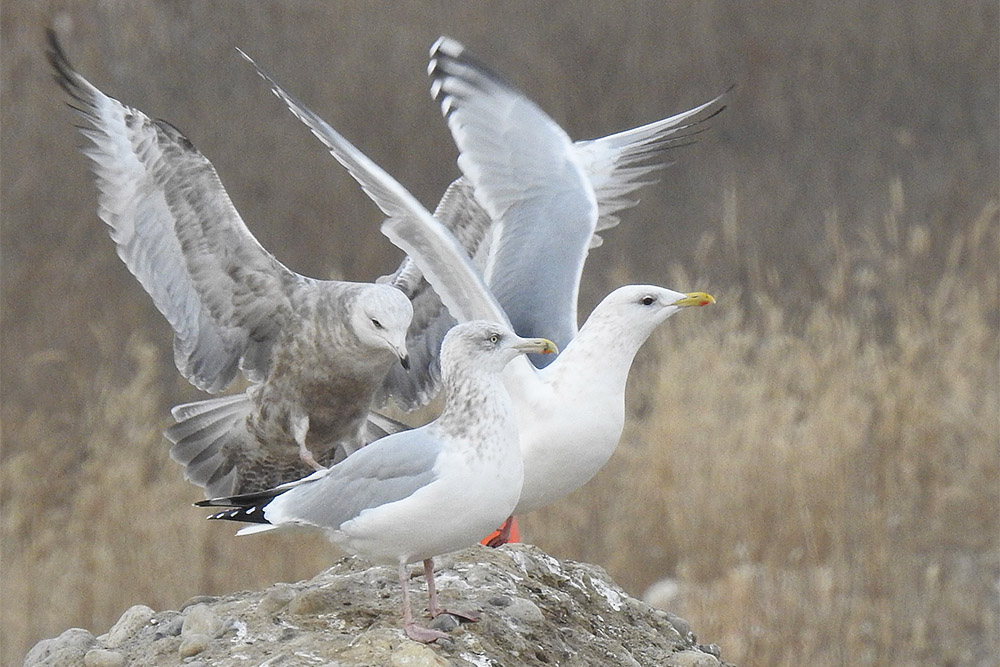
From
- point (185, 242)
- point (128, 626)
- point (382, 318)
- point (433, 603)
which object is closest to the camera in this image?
point (433, 603)

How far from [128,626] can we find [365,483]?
0.92 metres

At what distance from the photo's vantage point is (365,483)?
2.97m

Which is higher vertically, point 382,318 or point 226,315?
point 226,315

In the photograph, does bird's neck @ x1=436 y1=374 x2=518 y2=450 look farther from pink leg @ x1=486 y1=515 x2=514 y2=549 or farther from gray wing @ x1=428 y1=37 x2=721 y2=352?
gray wing @ x1=428 y1=37 x2=721 y2=352

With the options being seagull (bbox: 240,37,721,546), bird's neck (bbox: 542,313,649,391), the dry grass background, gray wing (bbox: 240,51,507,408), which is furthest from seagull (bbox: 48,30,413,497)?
the dry grass background

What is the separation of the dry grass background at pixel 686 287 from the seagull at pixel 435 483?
2956mm

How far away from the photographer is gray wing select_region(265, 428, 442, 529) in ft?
9.50

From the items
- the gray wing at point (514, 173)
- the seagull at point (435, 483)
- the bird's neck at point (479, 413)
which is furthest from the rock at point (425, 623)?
the gray wing at point (514, 173)

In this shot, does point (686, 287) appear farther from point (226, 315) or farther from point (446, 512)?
point (446, 512)

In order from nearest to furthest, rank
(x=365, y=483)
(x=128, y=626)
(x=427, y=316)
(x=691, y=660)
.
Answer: (x=365, y=483), (x=691, y=660), (x=128, y=626), (x=427, y=316)

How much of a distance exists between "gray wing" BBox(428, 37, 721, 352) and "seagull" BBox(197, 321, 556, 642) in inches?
43.6

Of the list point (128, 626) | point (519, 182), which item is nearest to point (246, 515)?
point (128, 626)

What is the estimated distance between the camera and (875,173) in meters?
9.62

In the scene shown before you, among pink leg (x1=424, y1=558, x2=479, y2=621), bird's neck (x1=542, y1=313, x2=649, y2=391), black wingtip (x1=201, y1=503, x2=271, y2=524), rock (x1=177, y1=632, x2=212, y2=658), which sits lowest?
rock (x1=177, y1=632, x2=212, y2=658)
